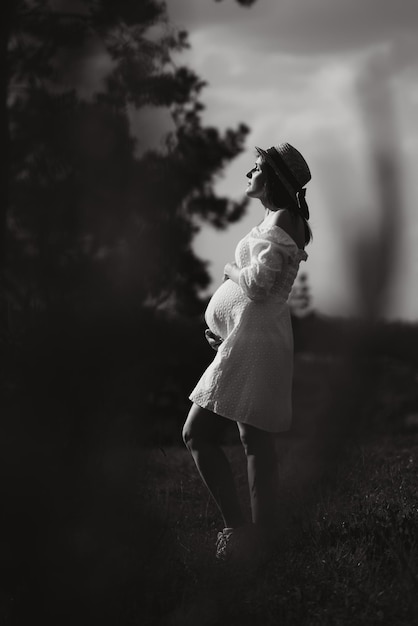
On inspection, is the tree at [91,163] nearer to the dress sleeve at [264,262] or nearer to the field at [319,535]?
the field at [319,535]

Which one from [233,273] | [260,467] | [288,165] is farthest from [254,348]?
[288,165]

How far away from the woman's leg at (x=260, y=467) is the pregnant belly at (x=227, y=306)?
15.9 inches

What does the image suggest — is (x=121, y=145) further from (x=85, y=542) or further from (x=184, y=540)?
(x=184, y=540)

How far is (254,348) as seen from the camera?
3.01 m

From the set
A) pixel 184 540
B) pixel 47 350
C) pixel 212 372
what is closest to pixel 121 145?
pixel 47 350

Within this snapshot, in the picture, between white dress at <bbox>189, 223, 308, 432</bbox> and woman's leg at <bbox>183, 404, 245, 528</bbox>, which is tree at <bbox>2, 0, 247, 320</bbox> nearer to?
white dress at <bbox>189, 223, 308, 432</bbox>

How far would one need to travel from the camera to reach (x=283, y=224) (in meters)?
2.95

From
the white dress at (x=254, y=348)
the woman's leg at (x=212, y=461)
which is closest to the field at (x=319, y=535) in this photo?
the woman's leg at (x=212, y=461)

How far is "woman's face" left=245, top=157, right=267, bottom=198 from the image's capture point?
9.96 ft

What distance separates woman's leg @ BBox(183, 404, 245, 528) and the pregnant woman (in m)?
0.06

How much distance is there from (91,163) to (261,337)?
2.24 meters

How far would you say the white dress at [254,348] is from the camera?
2928 millimetres

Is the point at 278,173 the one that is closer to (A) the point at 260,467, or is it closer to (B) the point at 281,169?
(B) the point at 281,169

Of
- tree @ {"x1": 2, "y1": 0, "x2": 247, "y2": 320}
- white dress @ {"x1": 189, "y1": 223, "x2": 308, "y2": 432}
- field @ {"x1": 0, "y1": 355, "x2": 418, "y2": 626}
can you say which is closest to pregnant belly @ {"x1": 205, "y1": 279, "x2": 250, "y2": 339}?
white dress @ {"x1": 189, "y1": 223, "x2": 308, "y2": 432}
